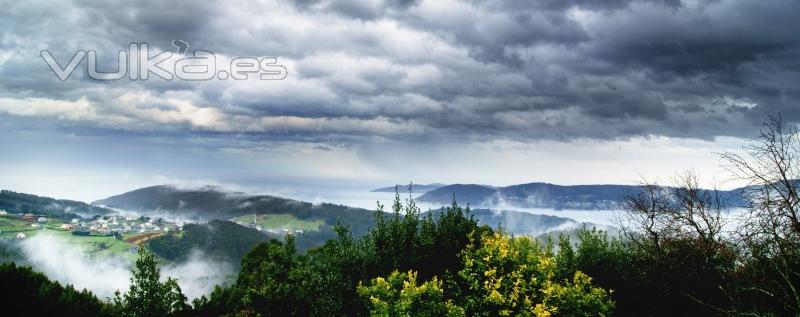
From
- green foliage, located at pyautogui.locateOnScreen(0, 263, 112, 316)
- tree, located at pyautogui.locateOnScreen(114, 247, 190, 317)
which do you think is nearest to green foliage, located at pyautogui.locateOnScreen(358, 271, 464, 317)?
tree, located at pyautogui.locateOnScreen(114, 247, 190, 317)

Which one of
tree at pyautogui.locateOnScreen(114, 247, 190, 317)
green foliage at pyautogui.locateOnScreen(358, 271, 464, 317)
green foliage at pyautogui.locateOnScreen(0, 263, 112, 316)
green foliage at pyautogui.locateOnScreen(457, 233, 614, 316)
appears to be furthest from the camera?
Answer: green foliage at pyautogui.locateOnScreen(0, 263, 112, 316)

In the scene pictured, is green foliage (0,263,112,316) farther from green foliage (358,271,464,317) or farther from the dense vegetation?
green foliage (358,271,464,317)

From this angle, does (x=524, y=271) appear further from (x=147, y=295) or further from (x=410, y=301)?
(x=147, y=295)

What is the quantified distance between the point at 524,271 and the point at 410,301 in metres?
6.24

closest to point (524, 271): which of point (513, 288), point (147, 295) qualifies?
point (513, 288)

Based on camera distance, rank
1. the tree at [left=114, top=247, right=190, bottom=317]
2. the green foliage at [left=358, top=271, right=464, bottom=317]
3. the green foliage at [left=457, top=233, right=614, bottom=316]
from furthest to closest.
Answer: the tree at [left=114, top=247, right=190, bottom=317]
the green foliage at [left=457, top=233, right=614, bottom=316]
the green foliage at [left=358, top=271, right=464, bottom=317]

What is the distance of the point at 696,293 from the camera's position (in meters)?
29.2

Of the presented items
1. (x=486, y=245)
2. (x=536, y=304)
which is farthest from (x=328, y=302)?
(x=536, y=304)

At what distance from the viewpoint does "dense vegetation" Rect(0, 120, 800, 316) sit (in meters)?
20.3

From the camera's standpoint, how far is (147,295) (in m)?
27.0

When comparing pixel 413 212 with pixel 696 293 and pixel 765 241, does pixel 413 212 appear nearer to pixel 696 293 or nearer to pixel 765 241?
pixel 765 241

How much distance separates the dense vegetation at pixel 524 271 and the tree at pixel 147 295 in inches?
2.7

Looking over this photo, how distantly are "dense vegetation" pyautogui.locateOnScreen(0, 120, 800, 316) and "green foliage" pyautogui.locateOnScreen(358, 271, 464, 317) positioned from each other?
6 cm

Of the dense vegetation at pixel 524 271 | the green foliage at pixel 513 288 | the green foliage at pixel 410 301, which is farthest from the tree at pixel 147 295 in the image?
the green foliage at pixel 513 288
